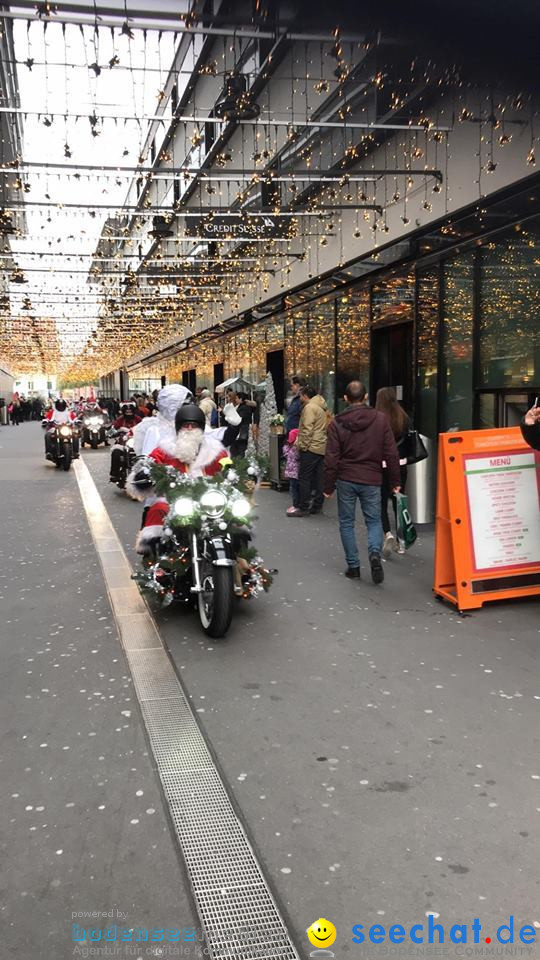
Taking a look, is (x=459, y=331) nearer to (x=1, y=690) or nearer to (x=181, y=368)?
(x=1, y=690)

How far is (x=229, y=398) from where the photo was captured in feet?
50.6

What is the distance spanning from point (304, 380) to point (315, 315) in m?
1.67

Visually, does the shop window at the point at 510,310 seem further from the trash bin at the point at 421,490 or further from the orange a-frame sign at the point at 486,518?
the orange a-frame sign at the point at 486,518

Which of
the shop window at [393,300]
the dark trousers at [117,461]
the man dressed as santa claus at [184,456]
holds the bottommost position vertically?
the dark trousers at [117,461]

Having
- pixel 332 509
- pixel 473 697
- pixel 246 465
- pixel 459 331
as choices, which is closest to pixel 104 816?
pixel 473 697

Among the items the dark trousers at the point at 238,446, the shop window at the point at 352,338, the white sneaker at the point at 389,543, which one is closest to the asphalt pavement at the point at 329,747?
the white sneaker at the point at 389,543

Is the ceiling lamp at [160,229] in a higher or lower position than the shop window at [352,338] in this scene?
higher

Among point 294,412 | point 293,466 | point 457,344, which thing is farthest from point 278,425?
point 457,344

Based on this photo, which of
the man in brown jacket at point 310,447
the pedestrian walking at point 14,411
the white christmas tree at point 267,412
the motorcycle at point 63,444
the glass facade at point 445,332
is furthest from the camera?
the pedestrian walking at point 14,411

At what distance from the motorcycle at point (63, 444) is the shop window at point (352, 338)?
22.7ft

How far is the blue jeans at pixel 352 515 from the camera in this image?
7141mm

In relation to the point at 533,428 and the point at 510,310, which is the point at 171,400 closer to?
the point at 533,428

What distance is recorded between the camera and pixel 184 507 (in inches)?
219

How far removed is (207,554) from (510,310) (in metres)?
6.59
